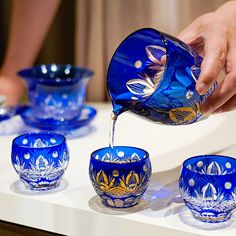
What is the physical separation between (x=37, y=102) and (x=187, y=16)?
547mm

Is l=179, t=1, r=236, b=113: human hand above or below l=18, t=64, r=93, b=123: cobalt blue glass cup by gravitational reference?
above

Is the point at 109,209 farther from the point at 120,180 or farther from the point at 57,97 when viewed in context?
the point at 57,97

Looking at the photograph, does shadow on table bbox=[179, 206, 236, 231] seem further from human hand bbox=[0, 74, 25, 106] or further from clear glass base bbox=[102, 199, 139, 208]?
human hand bbox=[0, 74, 25, 106]

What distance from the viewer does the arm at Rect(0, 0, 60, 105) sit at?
160 cm

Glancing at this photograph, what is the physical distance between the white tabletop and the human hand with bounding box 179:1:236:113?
17cm

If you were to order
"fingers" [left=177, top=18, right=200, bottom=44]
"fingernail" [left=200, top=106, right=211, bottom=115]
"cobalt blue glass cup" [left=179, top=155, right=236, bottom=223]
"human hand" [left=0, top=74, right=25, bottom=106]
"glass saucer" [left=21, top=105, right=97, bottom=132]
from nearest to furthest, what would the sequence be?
1. "cobalt blue glass cup" [left=179, top=155, right=236, bottom=223]
2. "fingernail" [left=200, top=106, right=211, bottom=115]
3. "fingers" [left=177, top=18, right=200, bottom=44]
4. "glass saucer" [left=21, top=105, right=97, bottom=132]
5. "human hand" [left=0, top=74, right=25, bottom=106]

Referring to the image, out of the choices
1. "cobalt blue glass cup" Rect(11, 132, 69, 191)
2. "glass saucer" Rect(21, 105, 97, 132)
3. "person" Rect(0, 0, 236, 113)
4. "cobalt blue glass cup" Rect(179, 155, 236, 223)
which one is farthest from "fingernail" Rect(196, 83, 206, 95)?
"glass saucer" Rect(21, 105, 97, 132)

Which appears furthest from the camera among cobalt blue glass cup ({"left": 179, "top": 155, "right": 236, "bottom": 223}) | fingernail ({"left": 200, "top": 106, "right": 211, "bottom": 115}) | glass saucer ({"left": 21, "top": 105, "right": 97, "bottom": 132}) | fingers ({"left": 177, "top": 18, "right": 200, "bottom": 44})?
glass saucer ({"left": 21, "top": 105, "right": 97, "bottom": 132})

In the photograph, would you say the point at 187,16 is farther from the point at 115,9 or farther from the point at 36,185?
the point at 36,185

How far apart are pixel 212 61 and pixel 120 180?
0.74 feet

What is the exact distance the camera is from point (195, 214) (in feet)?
2.73

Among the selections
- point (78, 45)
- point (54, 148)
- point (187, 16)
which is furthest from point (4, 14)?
point (54, 148)

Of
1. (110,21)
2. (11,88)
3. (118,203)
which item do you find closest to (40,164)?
(118,203)

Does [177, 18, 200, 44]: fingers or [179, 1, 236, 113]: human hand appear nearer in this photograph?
[179, 1, 236, 113]: human hand
